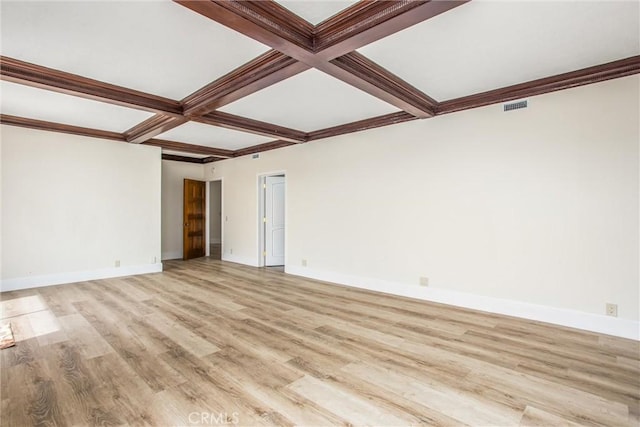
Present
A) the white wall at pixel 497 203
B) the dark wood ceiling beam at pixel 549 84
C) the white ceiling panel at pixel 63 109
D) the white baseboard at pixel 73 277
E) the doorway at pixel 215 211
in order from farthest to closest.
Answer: the doorway at pixel 215 211 → the white baseboard at pixel 73 277 → the white ceiling panel at pixel 63 109 → the white wall at pixel 497 203 → the dark wood ceiling beam at pixel 549 84

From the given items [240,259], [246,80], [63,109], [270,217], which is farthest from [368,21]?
[240,259]

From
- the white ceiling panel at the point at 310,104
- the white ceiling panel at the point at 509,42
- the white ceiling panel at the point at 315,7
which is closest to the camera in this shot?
the white ceiling panel at the point at 315,7

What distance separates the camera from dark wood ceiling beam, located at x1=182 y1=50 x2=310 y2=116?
2955 millimetres

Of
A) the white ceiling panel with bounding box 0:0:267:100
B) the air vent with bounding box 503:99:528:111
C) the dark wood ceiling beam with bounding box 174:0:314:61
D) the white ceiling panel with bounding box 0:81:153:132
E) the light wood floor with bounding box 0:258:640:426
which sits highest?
the white ceiling panel with bounding box 0:81:153:132

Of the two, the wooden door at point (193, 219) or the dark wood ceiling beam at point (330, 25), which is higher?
the dark wood ceiling beam at point (330, 25)

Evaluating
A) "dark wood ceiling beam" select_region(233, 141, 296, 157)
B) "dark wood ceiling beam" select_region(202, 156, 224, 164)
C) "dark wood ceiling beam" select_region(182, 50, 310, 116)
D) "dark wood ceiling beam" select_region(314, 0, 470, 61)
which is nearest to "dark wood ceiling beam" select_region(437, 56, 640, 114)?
"dark wood ceiling beam" select_region(314, 0, 470, 61)

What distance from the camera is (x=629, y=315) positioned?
124 inches

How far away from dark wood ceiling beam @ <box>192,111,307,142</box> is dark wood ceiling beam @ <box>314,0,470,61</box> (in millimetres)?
A: 2591

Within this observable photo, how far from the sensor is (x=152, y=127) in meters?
5.28

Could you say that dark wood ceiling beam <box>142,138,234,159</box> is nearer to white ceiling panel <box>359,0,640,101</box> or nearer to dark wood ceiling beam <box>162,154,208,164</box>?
dark wood ceiling beam <box>162,154,208,164</box>

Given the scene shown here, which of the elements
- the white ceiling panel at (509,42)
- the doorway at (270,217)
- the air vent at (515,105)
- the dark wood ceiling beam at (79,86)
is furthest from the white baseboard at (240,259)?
the air vent at (515,105)

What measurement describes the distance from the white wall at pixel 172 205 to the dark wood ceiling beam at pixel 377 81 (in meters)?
6.58

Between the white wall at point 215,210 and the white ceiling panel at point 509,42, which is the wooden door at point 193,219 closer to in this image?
the white wall at point 215,210

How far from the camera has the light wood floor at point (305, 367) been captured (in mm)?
2031
